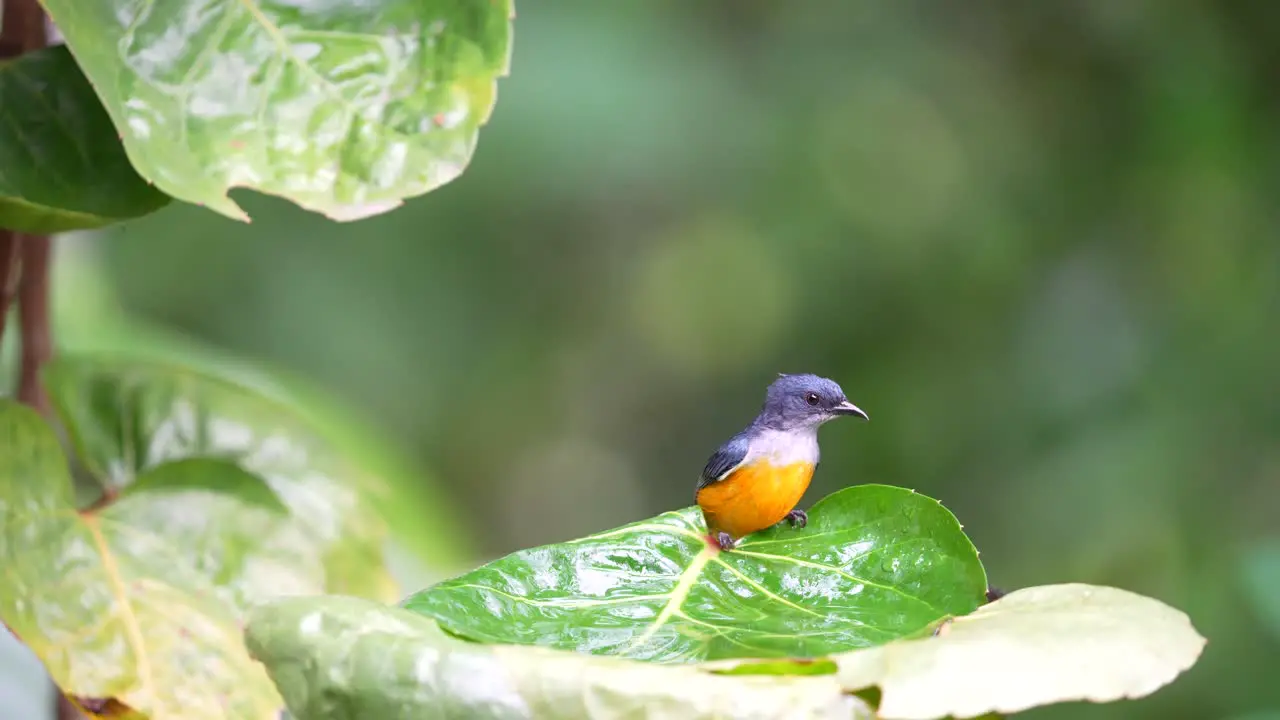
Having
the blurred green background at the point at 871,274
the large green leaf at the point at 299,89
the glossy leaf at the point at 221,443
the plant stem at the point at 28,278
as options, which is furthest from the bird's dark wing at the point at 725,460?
the blurred green background at the point at 871,274

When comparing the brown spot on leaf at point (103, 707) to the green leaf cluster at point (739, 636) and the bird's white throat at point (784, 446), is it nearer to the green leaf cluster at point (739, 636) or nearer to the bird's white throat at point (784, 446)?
the green leaf cluster at point (739, 636)

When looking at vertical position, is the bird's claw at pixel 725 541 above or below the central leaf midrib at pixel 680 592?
above

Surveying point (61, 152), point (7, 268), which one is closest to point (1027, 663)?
point (61, 152)

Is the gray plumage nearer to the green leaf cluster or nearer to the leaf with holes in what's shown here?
the green leaf cluster

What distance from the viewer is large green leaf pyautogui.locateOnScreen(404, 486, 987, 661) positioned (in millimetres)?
725

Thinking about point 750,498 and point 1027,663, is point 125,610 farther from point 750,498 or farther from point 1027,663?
point 1027,663

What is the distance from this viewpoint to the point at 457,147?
2.87 ft

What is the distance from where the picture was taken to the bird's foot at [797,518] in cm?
91

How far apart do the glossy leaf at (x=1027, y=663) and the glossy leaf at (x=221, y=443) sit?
0.70 m

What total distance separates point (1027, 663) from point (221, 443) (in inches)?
36.8

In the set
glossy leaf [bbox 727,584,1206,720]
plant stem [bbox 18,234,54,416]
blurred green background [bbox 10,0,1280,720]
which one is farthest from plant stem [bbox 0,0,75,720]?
blurred green background [bbox 10,0,1280,720]

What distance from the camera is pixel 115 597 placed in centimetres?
97

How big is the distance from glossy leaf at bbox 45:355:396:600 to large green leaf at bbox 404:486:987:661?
0.44 metres

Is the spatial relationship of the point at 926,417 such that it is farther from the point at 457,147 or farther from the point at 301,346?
the point at 457,147
